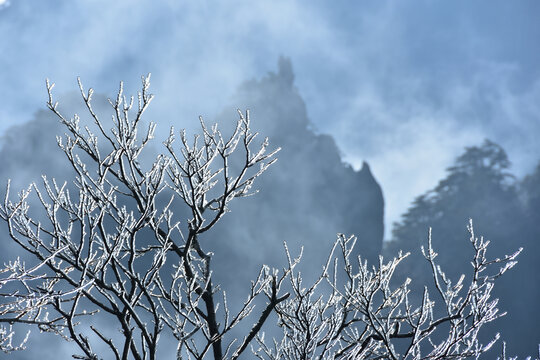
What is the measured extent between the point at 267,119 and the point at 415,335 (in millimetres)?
58172

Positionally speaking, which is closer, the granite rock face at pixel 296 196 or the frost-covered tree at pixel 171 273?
the frost-covered tree at pixel 171 273

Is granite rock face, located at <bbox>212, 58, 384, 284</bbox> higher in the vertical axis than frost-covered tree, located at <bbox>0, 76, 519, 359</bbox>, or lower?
higher

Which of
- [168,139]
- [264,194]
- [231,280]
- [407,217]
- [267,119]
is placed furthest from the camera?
[267,119]

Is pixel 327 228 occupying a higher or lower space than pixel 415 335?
higher

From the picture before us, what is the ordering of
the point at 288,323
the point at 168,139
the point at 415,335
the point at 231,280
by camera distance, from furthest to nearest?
the point at 231,280 → the point at 288,323 → the point at 168,139 → the point at 415,335

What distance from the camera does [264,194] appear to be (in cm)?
5350

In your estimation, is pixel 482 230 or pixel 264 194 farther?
pixel 482 230

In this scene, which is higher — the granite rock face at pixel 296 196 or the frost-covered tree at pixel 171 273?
the granite rock face at pixel 296 196

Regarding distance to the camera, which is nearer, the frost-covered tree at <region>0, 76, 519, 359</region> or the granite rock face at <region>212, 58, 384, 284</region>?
the frost-covered tree at <region>0, 76, 519, 359</region>

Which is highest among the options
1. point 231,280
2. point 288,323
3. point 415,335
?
point 231,280

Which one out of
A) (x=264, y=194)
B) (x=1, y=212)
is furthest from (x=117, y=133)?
(x=264, y=194)

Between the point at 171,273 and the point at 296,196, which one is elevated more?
the point at 296,196

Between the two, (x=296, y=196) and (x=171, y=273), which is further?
(x=296, y=196)

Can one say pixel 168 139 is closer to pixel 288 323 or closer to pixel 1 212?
pixel 1 212
